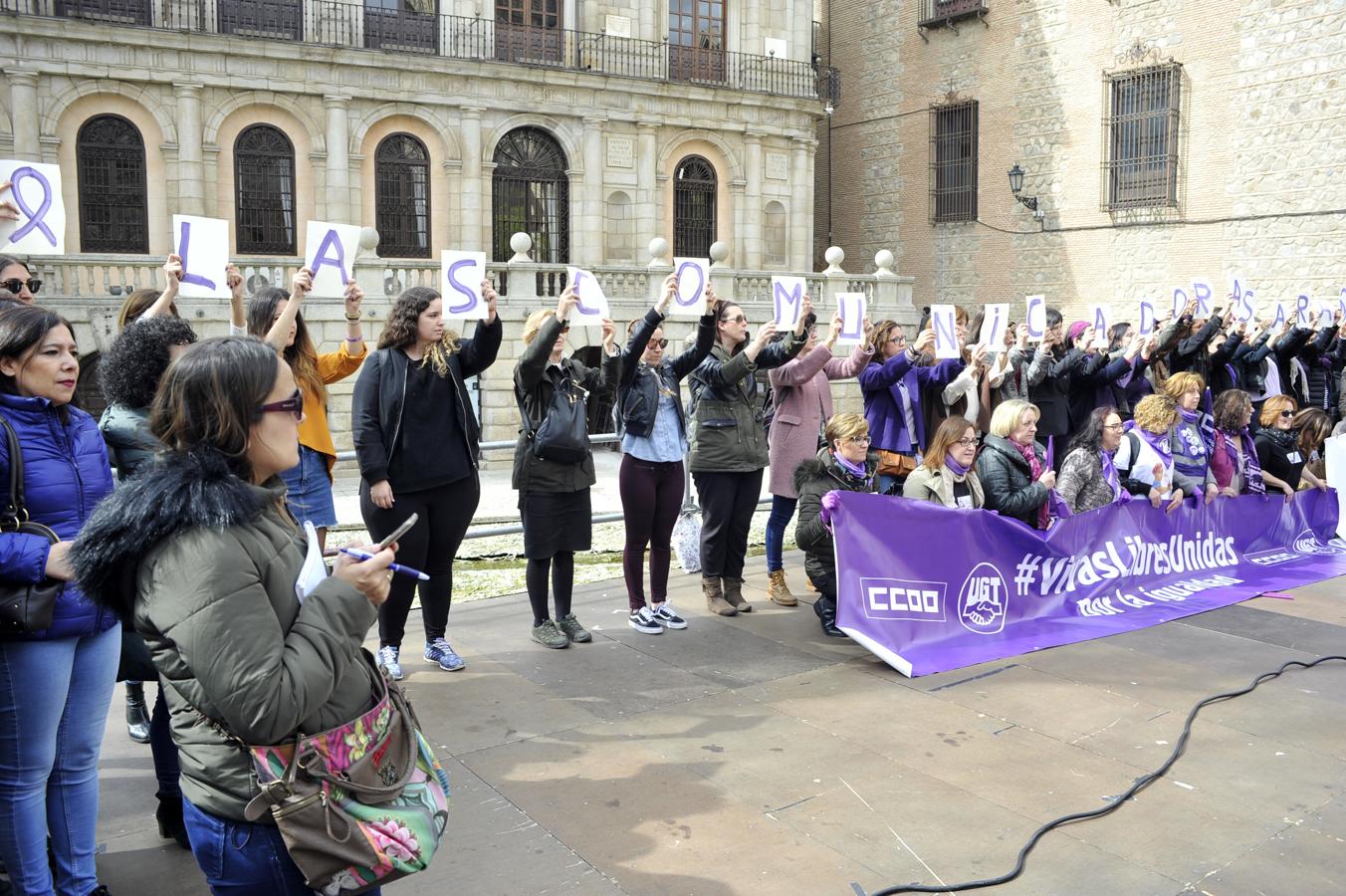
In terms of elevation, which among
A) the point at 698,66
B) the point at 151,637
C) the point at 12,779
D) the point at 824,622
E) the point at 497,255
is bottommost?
the point at 824,622

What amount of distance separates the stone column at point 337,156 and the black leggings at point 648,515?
1947 cm

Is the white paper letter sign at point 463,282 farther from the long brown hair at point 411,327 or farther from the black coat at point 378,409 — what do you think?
the black coat at point 378,409

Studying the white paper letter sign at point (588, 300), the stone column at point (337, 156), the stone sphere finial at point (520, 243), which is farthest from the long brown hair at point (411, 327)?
the stone column at point (337, 156)

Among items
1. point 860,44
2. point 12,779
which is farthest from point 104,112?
point 12,779

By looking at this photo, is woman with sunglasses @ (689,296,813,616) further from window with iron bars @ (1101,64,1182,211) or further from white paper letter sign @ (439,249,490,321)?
window with iron bars @ (1101,64,1182,211)

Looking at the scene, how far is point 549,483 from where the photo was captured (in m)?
6.46

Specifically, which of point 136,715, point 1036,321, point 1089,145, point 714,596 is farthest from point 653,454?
point 1089,145

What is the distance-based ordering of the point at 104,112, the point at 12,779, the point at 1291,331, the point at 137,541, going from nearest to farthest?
the point at 137,541 → the point at 12,779 → the point at 1291,331 → the point at 104,112

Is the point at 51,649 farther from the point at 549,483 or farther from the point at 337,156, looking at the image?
the point at 337,156

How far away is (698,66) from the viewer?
28.1 meters

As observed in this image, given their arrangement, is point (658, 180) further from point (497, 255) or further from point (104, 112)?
point (104, 112)

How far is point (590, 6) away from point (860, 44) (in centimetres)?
812

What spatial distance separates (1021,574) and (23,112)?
22.3 metres

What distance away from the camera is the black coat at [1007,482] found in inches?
284
